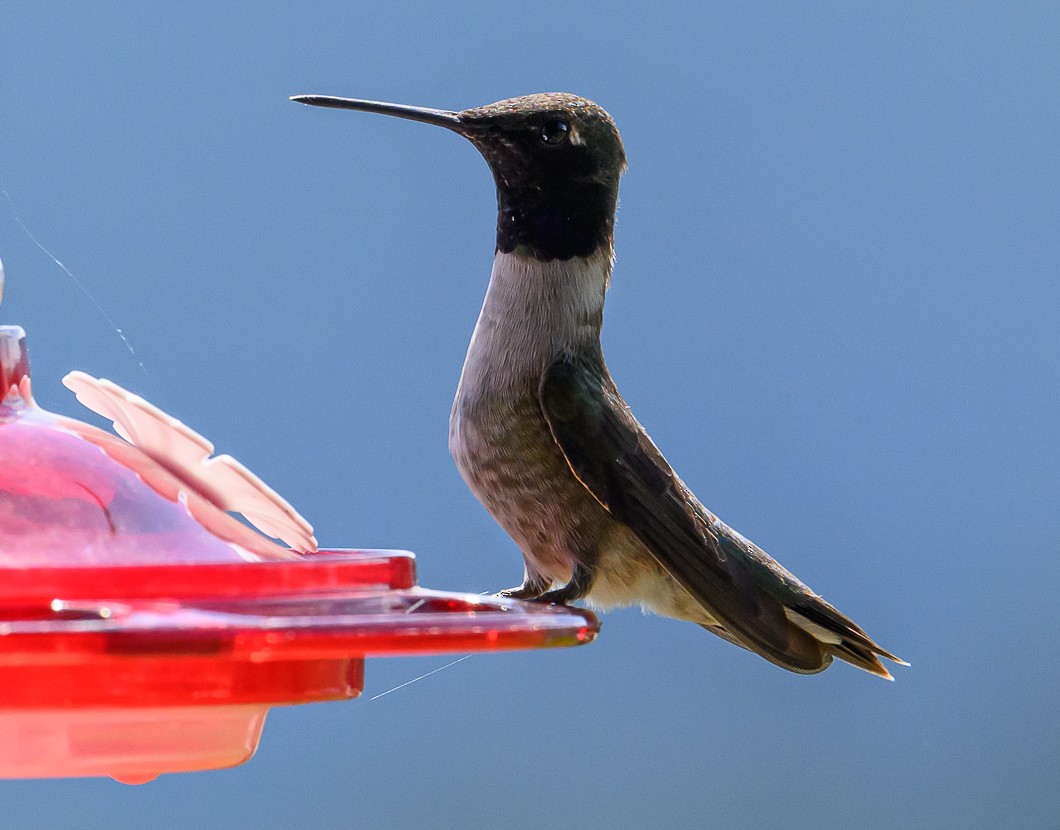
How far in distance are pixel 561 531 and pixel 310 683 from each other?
1.05 m

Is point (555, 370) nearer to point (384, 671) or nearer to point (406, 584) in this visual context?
point (406, 584)

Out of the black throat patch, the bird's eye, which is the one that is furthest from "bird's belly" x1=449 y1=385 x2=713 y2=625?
the bird's eye

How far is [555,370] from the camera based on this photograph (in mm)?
2621

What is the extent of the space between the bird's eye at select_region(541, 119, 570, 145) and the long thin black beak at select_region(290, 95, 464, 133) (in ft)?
0.53

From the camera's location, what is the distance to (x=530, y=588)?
2744mm

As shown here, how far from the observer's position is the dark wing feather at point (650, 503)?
8.42 feet

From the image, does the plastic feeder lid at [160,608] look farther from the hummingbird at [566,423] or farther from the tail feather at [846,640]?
the tail feather at [846,640]

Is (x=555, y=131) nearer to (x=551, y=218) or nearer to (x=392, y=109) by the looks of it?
(x=551, y=218)

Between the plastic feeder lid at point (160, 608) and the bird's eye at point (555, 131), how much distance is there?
0.96 metres

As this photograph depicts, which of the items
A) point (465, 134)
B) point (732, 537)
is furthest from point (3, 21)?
point (732, 537)

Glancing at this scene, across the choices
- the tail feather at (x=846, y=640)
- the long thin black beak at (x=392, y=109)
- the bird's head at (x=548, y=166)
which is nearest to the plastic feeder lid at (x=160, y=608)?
the long thin black beak at (x=392, y=109)

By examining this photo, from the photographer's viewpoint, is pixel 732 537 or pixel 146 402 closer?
pixel 146 402

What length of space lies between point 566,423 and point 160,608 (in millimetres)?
1317

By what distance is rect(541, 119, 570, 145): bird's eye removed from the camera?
100 inches
